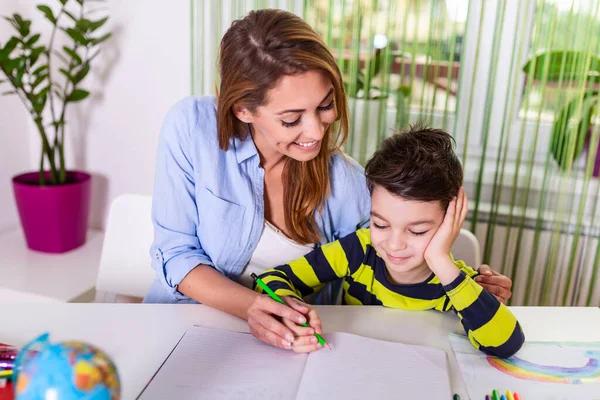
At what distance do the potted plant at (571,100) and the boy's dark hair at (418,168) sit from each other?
74 centimetres

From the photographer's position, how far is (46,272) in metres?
1.99

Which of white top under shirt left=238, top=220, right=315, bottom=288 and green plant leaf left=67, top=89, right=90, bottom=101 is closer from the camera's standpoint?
white top under shirt left=238, top=220, right=315, bottom=288

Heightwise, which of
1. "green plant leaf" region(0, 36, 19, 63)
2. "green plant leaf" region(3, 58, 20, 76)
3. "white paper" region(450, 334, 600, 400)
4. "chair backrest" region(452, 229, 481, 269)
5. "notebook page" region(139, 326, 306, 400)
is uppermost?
"green plant leaf" region(0, 36, 19, 63)

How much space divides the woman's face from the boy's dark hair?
0.40 feet

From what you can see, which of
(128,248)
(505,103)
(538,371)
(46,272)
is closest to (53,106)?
(46,272)

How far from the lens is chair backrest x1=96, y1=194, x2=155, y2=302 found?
1.41 meters

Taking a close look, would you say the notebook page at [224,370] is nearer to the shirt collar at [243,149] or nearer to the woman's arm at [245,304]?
the woman's arm at [245,304]

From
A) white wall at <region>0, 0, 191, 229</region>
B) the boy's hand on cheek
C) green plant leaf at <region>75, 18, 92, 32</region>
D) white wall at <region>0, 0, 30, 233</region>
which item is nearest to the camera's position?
the boy's hand on cheek

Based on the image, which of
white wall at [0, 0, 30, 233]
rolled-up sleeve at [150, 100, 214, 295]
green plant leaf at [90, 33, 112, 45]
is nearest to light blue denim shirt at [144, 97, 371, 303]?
rolled-up sleeve at [150, 100, 214, 295]

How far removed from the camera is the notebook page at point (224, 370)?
78 centimetres

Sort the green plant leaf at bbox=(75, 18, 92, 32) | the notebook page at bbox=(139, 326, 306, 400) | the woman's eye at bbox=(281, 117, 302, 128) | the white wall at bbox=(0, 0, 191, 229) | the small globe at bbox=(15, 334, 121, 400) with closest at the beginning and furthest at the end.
A: the small globe at bbox=(15, 334, 121, 400) < the notebook page at bbox=(139, 326, 306, 400) < the woman's eye at bbox=(281, 117, 302, 128) < the green plant leaf at bbox=(75, 18, 92, 32) < the white wall at bbox=(0, 0, 191, 229)

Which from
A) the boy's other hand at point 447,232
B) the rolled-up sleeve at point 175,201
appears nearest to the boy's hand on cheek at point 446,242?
the boy's other hand at point 447,232

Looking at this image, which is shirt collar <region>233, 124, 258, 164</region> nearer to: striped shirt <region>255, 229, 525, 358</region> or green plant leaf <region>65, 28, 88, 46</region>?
striped shirt <region>255, 229, 525, 358</region>

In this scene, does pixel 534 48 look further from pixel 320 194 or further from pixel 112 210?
pixel 112 210
